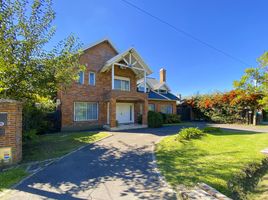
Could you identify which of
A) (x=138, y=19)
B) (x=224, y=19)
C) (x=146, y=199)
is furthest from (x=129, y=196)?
(x=224, y=19)

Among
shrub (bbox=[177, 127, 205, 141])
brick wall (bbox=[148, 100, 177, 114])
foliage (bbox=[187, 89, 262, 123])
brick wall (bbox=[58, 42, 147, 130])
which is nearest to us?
shrub (bbox=[177, 127, 205, 141])

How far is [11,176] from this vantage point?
5465mm

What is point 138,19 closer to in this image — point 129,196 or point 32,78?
point 32,78

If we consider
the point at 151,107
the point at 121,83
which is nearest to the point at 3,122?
the point at 121,83

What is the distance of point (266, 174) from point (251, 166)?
1.78 ft

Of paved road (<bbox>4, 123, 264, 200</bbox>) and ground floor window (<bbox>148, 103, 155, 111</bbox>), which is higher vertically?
ground floor window (<bbox>148, 103, 155, 111</bbox>)

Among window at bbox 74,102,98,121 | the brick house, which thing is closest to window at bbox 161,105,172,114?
the brick house

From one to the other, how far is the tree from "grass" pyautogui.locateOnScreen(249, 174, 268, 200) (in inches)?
328

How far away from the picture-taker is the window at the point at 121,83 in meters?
18.8

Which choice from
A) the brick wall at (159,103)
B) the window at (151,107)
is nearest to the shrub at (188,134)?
the window at (151,107)

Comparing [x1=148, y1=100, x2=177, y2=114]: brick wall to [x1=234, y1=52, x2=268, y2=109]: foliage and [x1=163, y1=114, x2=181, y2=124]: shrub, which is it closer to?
[x1=163, y1=114, x2=181, y2=124]: shrub

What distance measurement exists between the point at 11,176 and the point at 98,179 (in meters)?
2.72

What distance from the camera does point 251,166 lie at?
Answer: 263 inches

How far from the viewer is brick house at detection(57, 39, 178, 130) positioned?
15.7 metres
